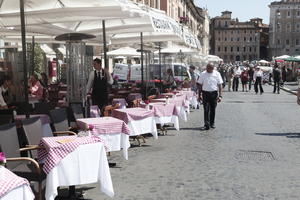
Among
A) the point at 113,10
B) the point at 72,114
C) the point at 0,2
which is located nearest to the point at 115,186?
the point at 72,114

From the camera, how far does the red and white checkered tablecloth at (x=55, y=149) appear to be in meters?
5.47

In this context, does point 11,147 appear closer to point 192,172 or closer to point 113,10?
point 192,172

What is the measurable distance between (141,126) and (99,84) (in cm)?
167

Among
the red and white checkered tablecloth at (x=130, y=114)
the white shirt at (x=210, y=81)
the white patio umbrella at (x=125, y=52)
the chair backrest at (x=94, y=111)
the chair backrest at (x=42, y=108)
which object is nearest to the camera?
the chair backrest at (x=42, y=108)

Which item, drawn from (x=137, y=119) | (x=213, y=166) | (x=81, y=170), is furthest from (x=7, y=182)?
(x=137, y=119)

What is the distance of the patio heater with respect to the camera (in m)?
10.7

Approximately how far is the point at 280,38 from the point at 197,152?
16062 centimetres

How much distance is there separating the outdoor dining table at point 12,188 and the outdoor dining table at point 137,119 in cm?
498

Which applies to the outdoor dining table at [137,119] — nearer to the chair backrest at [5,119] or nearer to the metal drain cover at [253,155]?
the metal drain cover at [253,155]

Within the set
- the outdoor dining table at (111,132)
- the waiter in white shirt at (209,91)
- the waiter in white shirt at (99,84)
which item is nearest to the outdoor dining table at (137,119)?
the waiter in white shirt at (99,84)

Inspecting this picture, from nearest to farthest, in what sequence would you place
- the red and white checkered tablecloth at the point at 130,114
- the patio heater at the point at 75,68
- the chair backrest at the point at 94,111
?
the red and white checkered tablecloth at the point at 130,114 → the chair backrest at the point at 94,111 → the patio heater at the point at 75,68

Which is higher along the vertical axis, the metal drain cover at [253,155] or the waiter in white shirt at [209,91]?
the waiter in white shirt at [209,91]

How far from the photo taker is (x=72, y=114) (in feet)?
30.4

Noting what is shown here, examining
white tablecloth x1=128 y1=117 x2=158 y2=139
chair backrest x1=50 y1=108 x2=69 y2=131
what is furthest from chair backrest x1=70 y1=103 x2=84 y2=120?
chair backrest x1=50 y1=108 x2=69 y2=131
